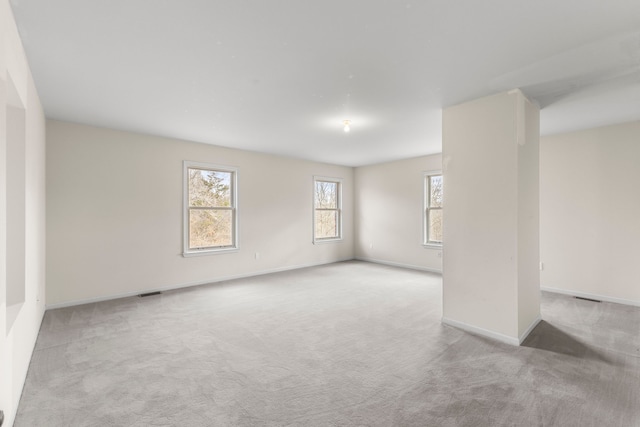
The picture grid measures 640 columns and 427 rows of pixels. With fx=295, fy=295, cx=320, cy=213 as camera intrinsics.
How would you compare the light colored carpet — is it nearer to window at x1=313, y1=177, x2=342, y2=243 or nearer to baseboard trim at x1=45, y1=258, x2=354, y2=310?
baseboard trim at x1=45, y1=258, x2=354, y2=310

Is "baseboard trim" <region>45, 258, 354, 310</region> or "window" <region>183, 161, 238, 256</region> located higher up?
"window" <region>183, 161, 238, 256</region>

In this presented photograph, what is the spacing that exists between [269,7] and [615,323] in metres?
4.57

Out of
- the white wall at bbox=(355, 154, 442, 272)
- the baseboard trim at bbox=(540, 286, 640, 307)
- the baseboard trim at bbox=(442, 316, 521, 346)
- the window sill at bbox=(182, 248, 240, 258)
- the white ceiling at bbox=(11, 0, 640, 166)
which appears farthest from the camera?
the white wall at bbox=(355, 154, 442, 272)

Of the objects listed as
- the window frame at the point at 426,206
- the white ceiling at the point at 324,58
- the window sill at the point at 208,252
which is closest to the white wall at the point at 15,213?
the white ceiling at the point at 324,58

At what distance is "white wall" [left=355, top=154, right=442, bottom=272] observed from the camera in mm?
6352

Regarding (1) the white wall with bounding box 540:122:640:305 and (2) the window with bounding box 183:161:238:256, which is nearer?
(1) the white wall with bounding box 540:122:640:305

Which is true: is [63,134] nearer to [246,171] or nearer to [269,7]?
[246,171]

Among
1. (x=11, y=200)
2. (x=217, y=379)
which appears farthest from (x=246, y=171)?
(x=217, y=379)

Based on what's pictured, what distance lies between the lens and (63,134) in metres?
3.94

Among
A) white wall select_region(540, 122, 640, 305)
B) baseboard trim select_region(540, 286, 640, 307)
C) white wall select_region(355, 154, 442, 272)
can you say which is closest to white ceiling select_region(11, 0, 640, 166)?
white wall select_region(540, 122, 640, 305)

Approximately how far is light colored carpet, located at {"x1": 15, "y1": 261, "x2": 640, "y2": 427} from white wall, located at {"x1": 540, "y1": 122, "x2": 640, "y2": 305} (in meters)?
0.41

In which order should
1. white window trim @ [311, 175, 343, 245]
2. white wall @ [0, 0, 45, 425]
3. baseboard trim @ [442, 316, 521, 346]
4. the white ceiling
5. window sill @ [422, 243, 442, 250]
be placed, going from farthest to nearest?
1. white window trim @ [311, 175, 343, 245]
2. window sill @ [422, 243, 442, 250]
3. baseboard trim @ [442, 316, 521, 346]
4. the white ceiling
5. white wall @ [0, 0, 45, 425]

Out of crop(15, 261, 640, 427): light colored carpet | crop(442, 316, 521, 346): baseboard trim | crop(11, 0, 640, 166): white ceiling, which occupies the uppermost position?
crop(11, 0, 640, 166): white ceiling

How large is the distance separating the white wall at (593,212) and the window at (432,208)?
189cm
